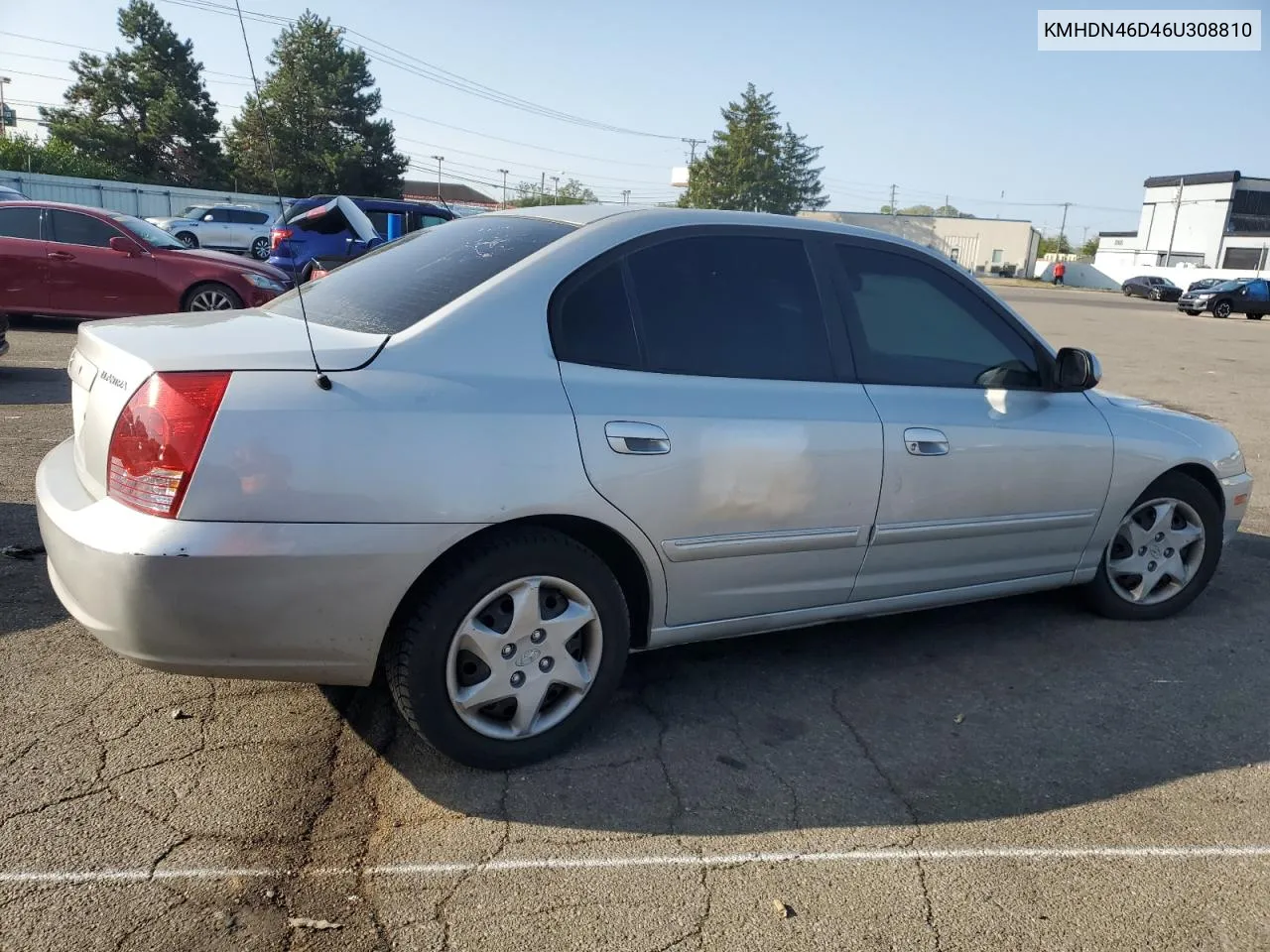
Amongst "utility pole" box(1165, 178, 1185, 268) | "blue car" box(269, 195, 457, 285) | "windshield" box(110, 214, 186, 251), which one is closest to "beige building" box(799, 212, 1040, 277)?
"utility pole" box(1165, 178, 1185, 268)

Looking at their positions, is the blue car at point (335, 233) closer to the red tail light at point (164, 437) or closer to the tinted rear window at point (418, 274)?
the tinted rear window at point (418, 274)

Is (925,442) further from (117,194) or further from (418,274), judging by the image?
(117,194)

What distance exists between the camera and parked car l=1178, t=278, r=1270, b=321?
35094mm

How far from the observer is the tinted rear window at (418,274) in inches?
116

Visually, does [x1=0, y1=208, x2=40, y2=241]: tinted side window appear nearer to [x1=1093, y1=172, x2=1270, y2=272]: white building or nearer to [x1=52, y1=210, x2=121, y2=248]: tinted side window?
[x1=52, y1=210, x2=121, y2=248]: tinted side window

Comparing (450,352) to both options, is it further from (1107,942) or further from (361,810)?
(1107,942)

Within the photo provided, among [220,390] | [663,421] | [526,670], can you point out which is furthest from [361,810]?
[663,421]

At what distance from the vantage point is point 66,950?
2.09m

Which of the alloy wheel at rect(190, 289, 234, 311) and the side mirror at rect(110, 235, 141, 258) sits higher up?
the side mirror at rect(110, 235, 141, 258)

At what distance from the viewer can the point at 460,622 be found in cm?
270

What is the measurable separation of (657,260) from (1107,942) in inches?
88.1

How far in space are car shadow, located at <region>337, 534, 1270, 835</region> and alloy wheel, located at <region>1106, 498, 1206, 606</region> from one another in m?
0.16

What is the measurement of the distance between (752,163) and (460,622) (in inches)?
2770

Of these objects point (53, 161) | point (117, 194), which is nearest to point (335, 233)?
point (117, 194)
